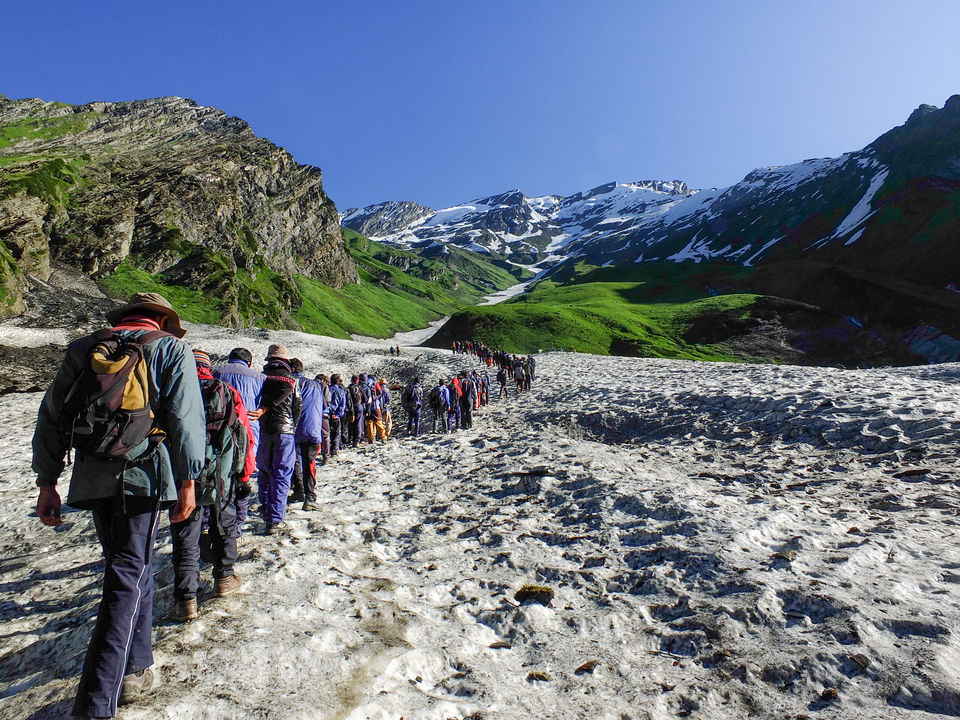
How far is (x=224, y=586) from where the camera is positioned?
5305mm

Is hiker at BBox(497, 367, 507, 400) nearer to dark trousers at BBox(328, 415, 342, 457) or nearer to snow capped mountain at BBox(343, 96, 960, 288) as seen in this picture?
dark trousers at BBox(328, 415, 342, 457)

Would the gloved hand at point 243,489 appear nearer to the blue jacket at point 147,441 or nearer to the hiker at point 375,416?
the blue jacket at point 147,441

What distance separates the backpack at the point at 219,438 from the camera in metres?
5.32

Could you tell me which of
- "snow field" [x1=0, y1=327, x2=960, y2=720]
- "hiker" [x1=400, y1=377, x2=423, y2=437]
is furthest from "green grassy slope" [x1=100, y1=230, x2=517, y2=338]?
"snow field" [x1=0, y1=327, x2=960, y2=720]

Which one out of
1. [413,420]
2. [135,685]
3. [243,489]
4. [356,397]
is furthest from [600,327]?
[135,685]

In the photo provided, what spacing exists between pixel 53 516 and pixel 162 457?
104 cm

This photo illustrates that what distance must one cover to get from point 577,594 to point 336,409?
40.5 feet

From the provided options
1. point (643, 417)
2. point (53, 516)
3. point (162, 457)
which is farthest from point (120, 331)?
point (643, 417)

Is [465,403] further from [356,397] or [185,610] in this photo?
[185,610]

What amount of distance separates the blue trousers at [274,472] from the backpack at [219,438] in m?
2.04

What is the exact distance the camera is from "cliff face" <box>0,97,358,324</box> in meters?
62.8

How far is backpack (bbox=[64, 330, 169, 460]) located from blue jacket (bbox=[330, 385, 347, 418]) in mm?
12688

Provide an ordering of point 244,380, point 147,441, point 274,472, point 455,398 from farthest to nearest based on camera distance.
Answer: point 455,398, point 274,472, point 244,380, point 147,441

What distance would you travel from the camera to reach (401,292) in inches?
6870
